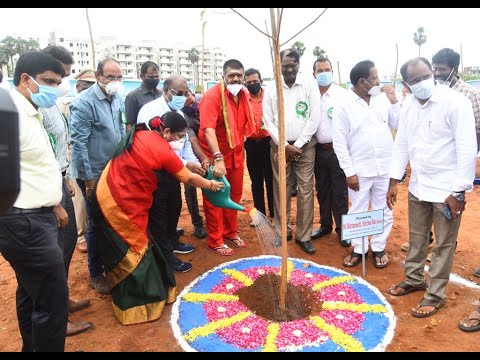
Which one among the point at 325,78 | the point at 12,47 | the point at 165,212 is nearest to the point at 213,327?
the point at 165,212

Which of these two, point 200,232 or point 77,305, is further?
point 200,232

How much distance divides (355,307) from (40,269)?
271 cm

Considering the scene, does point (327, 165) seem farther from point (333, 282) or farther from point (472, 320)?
point (472, 320)

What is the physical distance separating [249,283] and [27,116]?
2666 mm

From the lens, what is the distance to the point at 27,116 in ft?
8.21

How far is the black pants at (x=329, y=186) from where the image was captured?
4.98 metres

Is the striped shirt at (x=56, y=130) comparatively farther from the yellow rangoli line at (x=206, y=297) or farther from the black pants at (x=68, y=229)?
the yellow rangoli line at (x=206, y=297)

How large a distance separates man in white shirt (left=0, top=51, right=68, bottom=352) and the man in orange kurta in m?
1.98

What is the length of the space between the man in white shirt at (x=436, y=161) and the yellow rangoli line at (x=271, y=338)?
49.8 inches

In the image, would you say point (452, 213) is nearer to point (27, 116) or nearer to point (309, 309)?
point (309, 309)

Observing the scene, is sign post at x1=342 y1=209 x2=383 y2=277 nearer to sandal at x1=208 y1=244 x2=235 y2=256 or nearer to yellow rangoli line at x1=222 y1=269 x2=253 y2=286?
yellow rangoli line at x1=222 y1=269 x2=253 y2=286

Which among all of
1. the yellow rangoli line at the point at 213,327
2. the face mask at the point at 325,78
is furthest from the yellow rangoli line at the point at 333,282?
the face mask at the point at 325,78

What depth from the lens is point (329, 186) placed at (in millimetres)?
5301

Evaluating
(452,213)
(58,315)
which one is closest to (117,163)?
(58,315)
